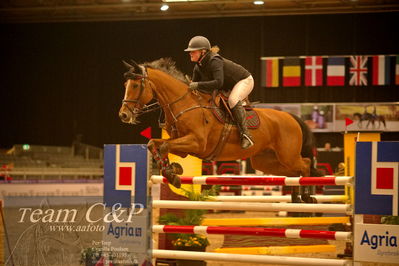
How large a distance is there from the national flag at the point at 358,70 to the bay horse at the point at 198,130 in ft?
29.7

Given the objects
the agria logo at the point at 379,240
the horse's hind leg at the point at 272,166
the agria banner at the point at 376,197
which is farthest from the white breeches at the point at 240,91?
the agria logo at the point at 379,240

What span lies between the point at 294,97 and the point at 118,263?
10612 millimetres

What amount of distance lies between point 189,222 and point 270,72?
371 inches

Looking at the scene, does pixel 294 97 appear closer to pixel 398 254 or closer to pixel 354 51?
pixel 354 51

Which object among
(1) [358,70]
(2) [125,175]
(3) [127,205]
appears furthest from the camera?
(1) [358,70]

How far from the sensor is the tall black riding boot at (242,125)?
3.98m

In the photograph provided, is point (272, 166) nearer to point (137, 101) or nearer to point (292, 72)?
point (137, 101)

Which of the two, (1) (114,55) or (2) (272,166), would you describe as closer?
(2) (272,166)

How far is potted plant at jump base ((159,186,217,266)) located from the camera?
177 inches

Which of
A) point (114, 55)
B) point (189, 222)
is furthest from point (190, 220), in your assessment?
point (114, 55)

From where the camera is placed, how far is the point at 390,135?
42.1 ft

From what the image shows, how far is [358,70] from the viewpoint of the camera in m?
13.0

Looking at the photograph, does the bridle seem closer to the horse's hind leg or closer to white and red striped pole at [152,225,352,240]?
white and red striped pole at [152,225,352,240]

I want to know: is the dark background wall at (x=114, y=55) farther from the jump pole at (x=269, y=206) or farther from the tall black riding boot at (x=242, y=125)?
the jump pole at (x=269, y=206)
